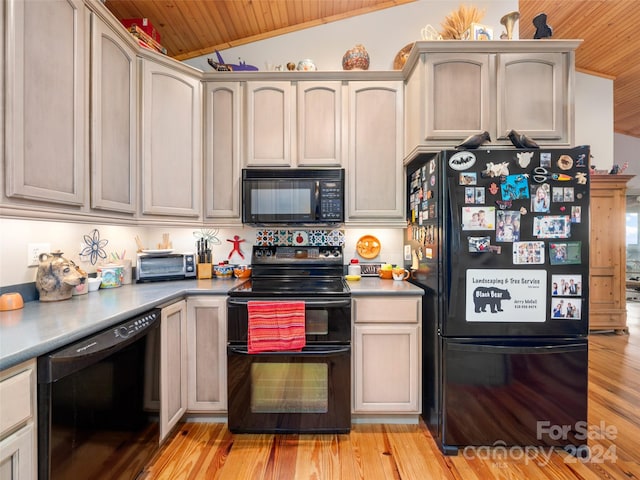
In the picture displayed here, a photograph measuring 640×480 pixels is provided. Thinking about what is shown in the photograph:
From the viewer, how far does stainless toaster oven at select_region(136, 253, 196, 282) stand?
2061 mm

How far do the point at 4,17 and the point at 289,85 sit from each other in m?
1.48

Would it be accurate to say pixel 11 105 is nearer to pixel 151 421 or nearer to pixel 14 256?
pixel 14 256

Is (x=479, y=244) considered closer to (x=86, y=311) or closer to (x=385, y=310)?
(x=385, y=310)

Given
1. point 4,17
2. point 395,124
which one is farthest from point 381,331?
point 4,17

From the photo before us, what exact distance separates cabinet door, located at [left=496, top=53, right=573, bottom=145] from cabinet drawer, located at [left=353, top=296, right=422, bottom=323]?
1269 millimetres

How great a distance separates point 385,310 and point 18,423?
5.36 feet

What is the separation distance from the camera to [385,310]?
1.84m

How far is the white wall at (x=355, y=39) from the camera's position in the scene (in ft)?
8.42

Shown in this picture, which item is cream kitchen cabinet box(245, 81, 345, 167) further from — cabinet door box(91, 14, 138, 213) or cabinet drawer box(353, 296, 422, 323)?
cabinet drawer box(353, 296, 422, 323)

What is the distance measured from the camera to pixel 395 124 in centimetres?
218

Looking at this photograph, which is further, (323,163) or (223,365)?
(323,163)

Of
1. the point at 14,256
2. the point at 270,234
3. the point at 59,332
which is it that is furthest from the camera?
the point at 270,234

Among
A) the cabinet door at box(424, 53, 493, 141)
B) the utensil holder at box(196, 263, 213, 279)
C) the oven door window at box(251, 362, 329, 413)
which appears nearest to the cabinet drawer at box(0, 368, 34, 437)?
the oven door window at box(251, 362, 329, 413)

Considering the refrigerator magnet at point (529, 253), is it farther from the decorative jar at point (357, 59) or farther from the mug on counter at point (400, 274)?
the decorative jar at point (357, 59)
